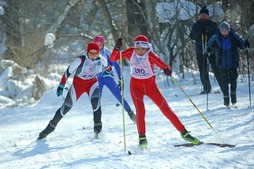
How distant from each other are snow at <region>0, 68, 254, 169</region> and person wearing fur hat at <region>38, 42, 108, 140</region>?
0.29 m

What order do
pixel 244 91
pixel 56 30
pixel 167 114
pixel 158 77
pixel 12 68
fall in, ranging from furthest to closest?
pixel 56 30, pixel 12 68, pixel 158 77, pixel 244 91, pixel 167 114

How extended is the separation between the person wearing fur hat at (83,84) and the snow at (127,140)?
290 millimetres

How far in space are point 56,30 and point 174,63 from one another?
8.79m

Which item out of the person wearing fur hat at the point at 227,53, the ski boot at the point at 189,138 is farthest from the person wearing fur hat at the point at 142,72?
the person wearing fur hat at the point at 227,53

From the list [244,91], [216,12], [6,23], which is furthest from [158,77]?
[6,23]

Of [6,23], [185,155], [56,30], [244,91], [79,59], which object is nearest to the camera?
[185,155]

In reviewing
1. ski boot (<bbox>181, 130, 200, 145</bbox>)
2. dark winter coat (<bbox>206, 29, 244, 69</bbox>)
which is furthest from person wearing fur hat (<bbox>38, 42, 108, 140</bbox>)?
dark winter coat (<bbox>206, 29, 244, 69</bbox>)

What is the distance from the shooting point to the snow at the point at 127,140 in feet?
17.4

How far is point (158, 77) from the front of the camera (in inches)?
599

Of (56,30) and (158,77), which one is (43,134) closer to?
(158,77)

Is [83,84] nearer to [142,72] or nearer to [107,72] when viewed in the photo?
[107,72]

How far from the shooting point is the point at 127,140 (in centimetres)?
682

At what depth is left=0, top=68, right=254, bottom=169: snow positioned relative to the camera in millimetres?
5301

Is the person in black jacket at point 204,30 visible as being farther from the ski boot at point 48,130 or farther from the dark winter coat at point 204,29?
the ski boot at point 48,130
